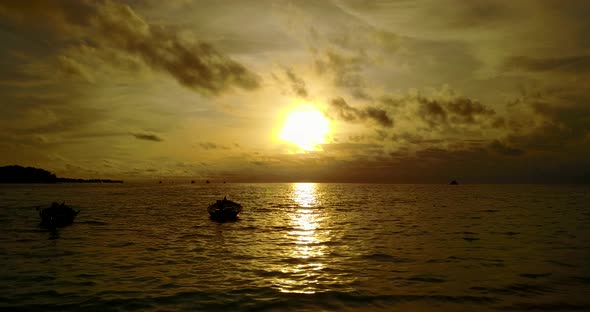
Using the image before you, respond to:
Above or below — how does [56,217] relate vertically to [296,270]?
above

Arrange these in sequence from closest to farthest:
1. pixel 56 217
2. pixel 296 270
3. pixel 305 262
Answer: pixel 296 270 < pixel 305 262 < pixel 56 217

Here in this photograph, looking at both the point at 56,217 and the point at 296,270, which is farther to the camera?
the point at 56,217

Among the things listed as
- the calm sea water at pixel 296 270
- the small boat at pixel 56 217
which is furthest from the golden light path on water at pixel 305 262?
the small boat at pixel 56 217

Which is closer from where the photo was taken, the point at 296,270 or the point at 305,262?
the point at 296,270

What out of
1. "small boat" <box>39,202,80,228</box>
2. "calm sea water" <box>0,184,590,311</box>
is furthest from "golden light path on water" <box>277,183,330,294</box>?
"small boat" <box>39,202,80,228</box>

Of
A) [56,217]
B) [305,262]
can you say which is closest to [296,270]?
[305,262]

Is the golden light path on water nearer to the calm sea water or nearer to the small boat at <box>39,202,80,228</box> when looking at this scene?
the calm sea water

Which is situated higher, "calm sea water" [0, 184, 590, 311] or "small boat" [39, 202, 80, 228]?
"small boat" [39, 202, 80, 228]

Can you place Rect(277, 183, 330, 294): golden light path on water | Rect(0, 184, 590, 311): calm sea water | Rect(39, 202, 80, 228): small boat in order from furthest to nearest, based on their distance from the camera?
1. Rect(39, 202, 80, 228): small boat
2. Rect(277, 183, 330, 294): golden light path on water
3. Rect(0, 184, 590, 311): calm sea water

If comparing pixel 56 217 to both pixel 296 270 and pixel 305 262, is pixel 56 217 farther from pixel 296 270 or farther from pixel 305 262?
pixel 296 270

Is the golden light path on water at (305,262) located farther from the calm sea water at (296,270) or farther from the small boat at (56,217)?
the small boat at (56,217)

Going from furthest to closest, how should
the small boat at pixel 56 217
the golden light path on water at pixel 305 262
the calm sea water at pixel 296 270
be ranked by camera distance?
1. the small boat at pixel 56 217
2. the golden light path on water at pixel 305 262
3. the calm sea water at pixel 296 270

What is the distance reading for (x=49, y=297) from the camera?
1814 centimetres

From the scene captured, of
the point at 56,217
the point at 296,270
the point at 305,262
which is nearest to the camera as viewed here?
the point at 296,270
